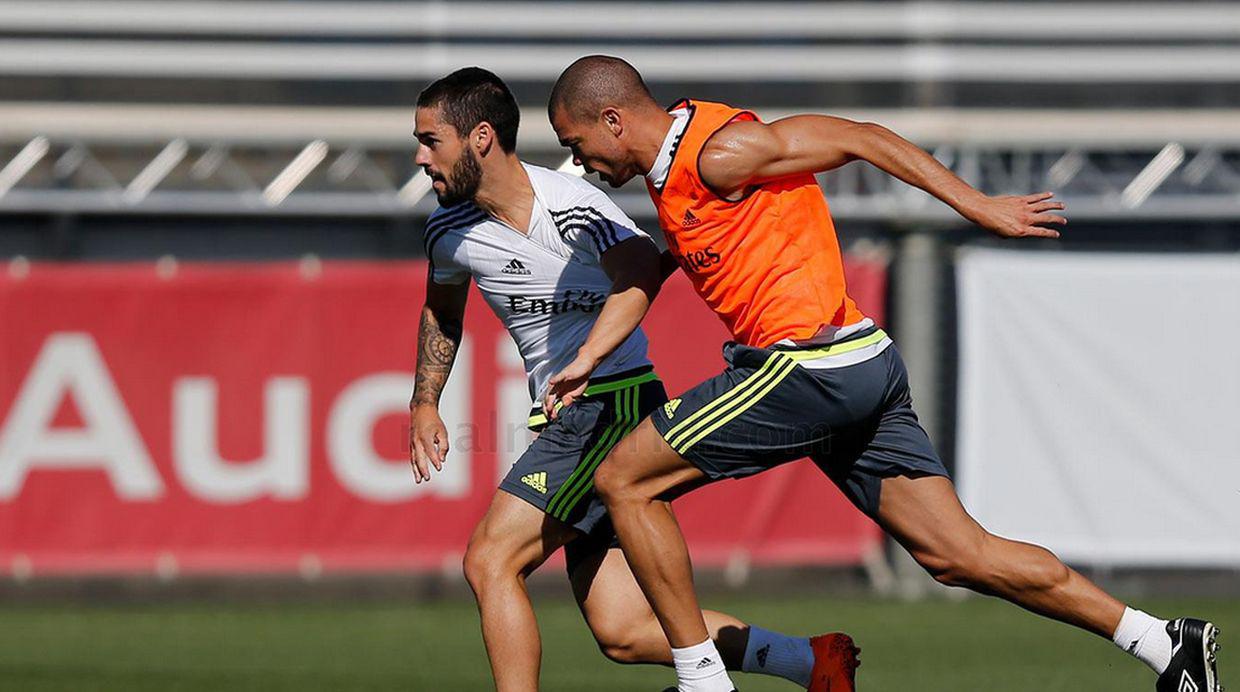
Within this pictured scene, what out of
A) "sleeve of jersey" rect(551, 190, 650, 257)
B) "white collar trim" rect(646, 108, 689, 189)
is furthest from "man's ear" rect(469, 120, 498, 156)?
"white collar trim" rect(646, 108, 689, 189)

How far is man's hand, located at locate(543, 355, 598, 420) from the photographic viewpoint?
6.10 m

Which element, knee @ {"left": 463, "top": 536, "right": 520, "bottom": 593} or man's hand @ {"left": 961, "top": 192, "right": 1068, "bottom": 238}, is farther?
knee @ {"left": 463, "top": 536, "right": 520, "bottom": 593}

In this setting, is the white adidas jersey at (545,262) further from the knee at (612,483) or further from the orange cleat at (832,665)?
the orange cleat at (832,665)

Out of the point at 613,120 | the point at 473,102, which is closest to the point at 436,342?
the point at 473,102

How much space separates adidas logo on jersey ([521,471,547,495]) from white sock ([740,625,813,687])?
3.15 ft

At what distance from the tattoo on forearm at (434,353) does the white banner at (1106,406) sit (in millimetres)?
6607

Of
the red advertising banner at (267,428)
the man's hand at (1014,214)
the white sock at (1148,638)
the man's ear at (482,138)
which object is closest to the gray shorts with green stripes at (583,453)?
the man's ear at (482,138)

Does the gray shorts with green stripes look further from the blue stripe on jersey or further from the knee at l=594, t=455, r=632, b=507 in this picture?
the blue stripe on jersey

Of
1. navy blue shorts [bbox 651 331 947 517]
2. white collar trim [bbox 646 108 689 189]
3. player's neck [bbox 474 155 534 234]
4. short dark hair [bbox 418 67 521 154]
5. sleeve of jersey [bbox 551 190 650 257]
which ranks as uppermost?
short dark hair [bbox 418 67 521 154]

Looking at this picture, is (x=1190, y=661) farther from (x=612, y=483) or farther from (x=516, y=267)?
(x=516, y=267)

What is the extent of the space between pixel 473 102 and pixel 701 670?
2.11m

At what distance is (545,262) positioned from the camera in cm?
674

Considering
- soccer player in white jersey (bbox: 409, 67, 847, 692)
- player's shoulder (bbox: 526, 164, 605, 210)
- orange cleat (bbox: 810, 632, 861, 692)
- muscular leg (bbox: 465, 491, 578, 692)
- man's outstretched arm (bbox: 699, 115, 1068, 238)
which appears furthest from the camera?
player's shoulder (bbox: 526, 164, 605, 210)

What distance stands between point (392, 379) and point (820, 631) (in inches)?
155
